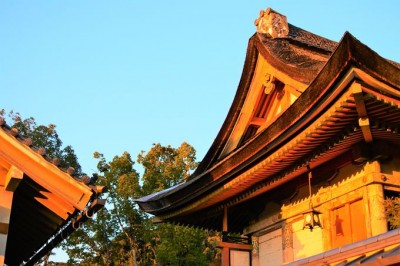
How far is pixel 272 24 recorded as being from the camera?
13125mm

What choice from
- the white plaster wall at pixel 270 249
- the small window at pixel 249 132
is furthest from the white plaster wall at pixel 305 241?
the small window at pixel 249 132

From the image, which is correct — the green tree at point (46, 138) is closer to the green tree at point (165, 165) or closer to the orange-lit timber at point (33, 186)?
the green tree at point (165, 165)

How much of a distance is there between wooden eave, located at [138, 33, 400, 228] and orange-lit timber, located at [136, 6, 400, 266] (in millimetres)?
19

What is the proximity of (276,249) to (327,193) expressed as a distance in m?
2.18

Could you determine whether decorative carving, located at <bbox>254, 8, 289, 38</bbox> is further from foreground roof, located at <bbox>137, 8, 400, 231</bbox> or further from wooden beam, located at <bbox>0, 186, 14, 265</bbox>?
wooden beam, located at <bbox>0, 186, 14, 265</bbox>

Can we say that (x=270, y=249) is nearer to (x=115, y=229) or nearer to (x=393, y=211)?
(x=393, y=211)

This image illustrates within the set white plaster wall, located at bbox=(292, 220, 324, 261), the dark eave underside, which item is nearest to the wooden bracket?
white plaster wall, located at bbox=(292, 220, 324, 261)

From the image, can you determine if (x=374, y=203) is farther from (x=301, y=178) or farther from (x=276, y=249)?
(x=276, y=249)

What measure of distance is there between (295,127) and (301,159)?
1.31 meters

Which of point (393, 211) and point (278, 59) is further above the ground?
point (278, 59)

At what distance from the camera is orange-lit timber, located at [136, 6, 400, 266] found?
757 cm

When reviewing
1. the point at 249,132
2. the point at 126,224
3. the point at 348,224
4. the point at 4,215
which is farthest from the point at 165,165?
the point at 4,215

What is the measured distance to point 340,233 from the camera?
10.3m

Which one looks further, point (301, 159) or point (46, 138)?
point (46, 138)
